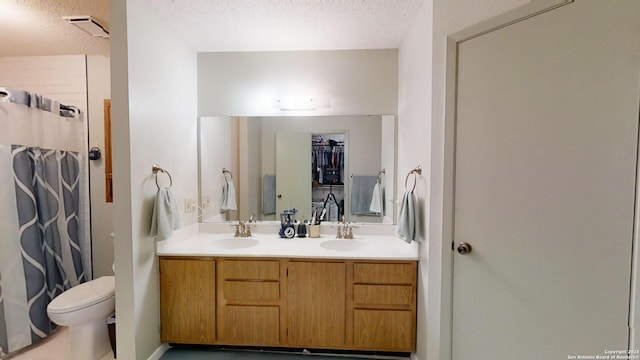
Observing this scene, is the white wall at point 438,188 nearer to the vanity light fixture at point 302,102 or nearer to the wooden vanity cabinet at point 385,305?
the wooden vanity cabinet at point 385,305

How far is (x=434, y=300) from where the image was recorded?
151 cm

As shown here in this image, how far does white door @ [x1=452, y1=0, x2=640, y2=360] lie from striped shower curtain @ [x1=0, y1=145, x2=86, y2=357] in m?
3.06

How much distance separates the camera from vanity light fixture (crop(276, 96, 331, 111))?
238 centimetres

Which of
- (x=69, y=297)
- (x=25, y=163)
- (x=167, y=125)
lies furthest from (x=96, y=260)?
(x=167, y=125)

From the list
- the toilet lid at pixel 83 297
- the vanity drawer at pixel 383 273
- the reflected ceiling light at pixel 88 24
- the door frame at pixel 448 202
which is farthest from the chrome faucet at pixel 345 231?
the reflected ceiling light at pixel 88 24

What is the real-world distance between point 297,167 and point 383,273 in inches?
47.4

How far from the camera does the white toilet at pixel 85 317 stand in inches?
66.6

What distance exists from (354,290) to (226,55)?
234cm

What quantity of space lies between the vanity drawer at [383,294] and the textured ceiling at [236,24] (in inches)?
76.1

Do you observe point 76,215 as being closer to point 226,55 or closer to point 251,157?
point 251,157

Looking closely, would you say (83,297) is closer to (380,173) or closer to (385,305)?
(385,305)

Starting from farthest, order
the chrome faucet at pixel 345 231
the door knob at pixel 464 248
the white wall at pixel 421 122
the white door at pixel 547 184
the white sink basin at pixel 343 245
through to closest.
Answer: the chrome faucet at pixel 345 231 < the white sink basin at pixel 343 245 < the white wall at pixel 421 122 < the door knob at pixel 464 248 < the white door at pixel 547 184

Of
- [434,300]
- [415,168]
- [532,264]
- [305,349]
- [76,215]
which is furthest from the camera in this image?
[76,215]

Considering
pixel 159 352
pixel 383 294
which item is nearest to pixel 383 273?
pixel 383 294
